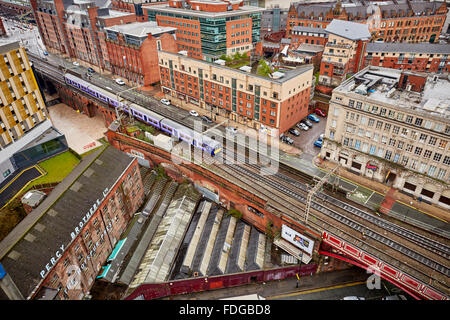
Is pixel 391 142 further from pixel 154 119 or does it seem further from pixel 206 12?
pixel 206 12

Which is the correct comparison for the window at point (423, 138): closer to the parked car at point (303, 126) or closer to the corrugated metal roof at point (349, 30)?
the parked car at point (303, 126)

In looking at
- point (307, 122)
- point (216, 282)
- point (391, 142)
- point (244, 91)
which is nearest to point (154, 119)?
point (244, 91)

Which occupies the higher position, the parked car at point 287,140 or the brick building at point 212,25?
the brick building at point 212,25

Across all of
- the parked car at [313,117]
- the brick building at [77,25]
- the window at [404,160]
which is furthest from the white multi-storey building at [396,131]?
the brick building at [77,25]

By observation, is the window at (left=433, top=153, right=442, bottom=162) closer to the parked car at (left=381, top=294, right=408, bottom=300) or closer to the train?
the parked car at (left=381, top=294, right=408, bottom=300)

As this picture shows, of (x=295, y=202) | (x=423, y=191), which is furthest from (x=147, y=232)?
(x=423, y=191)

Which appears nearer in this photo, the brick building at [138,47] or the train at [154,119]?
the train at [154,119]
